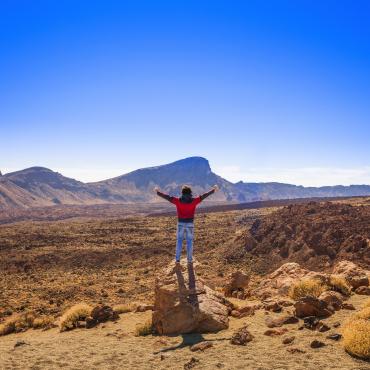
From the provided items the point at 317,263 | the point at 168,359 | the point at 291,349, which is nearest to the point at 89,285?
the point at 317,263

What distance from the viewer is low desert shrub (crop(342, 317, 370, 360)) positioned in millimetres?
7754

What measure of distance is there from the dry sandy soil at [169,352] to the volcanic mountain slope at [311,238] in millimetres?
13264

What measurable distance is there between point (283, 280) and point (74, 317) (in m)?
7.78

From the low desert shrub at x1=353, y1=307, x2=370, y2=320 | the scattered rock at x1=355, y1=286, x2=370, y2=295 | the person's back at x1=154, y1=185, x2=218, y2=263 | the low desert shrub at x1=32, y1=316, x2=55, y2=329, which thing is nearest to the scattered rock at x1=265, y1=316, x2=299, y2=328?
the low desert shrub at x1=353, y1=307, x2=370, y2=320

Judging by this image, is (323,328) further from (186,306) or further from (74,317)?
(74,317)

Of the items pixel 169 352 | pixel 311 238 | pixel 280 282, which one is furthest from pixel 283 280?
pixel 311 238

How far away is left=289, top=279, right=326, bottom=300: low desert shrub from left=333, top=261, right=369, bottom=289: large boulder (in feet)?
5.93

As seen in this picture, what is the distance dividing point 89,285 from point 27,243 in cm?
2179

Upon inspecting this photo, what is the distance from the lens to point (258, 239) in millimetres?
31469

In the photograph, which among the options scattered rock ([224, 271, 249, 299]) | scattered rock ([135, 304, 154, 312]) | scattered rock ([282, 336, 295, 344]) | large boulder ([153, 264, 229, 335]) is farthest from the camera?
scattered rock ([224, 271, 249, 299])

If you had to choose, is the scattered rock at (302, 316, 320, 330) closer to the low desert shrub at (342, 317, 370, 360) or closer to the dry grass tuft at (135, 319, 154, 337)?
the low desert shrub at (342, 317, 370, 360)

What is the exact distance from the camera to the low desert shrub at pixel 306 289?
1277cm

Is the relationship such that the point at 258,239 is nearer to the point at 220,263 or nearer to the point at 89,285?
the point at 220,263

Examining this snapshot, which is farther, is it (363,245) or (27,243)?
(27,243)
